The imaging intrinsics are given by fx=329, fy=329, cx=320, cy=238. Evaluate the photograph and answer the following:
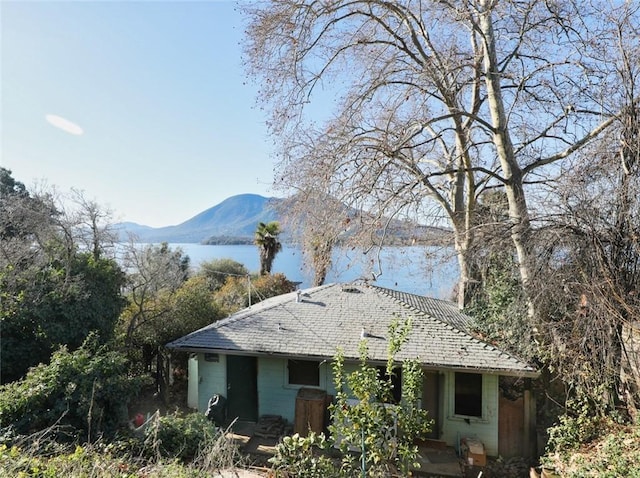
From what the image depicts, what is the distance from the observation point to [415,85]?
10.7m

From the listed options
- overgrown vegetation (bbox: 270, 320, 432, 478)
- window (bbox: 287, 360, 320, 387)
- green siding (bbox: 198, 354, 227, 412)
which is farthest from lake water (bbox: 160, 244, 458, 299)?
green siding (bbox: 198, 354, 227, 412)

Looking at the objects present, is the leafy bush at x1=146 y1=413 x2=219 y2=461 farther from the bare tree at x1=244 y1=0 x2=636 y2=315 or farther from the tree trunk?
the tree trunk

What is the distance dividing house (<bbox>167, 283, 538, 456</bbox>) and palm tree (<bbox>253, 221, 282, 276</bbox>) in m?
14.4

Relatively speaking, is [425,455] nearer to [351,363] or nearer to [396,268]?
[351,363]

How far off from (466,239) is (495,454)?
19.6 ft

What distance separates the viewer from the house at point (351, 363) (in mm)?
9164

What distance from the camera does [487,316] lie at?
35.2 ft

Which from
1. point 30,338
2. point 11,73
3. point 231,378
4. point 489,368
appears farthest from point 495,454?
point 11,73

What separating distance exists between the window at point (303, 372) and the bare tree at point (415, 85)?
198 inches

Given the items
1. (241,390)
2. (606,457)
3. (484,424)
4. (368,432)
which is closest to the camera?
(368,432)

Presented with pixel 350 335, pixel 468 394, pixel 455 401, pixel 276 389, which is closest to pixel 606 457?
pixel 468 394

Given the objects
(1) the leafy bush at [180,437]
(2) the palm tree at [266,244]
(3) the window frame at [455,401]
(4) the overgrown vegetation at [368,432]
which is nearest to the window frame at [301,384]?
(1) the leafy bush at [180,437]

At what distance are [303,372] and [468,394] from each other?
502cm

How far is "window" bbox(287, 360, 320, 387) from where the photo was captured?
10.7 metres
